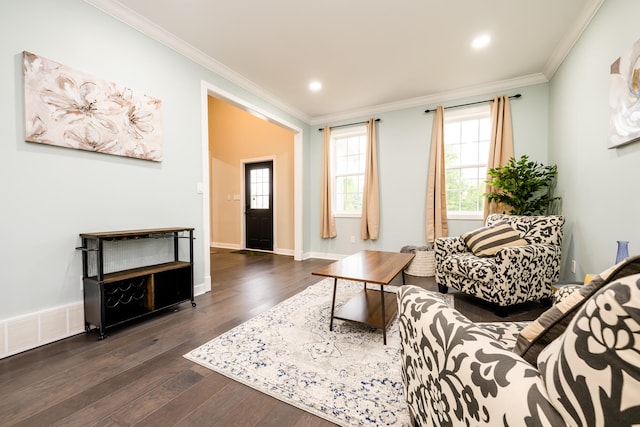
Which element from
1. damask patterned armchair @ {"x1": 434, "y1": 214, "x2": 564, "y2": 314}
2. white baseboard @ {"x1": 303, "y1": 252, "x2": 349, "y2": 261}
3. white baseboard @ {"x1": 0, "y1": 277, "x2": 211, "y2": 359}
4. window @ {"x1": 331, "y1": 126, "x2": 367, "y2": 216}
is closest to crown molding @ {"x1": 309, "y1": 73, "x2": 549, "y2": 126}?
window @ {"x1": 331, "y1": 126, "x2": 367, "y2": 216}

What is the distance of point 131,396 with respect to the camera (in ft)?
4.51

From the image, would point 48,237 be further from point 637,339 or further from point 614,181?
point 614,181

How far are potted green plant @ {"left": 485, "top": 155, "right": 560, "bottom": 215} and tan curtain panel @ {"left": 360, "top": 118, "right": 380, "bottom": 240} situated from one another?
1.64 meters

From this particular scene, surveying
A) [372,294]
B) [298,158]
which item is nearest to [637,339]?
[372,294]

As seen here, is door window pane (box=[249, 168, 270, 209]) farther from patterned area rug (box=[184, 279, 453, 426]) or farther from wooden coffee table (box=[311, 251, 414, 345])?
patterned area rug (box=[184, 279, 453, 426])

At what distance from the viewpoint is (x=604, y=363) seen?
0.40 m

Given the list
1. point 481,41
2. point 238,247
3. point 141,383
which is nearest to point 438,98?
point 481,41

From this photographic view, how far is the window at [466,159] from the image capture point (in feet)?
12.8

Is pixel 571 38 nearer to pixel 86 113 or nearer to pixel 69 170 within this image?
pixel 86 113

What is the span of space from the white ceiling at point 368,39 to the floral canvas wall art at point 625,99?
0.81 meters

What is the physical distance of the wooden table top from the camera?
73.3 inches

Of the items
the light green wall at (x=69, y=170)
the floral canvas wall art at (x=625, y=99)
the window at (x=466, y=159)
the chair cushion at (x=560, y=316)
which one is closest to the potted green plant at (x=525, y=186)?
the window at (x=466, y=159)

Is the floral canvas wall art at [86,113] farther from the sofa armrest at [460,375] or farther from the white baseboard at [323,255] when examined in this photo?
the white baseboard at [323,255]

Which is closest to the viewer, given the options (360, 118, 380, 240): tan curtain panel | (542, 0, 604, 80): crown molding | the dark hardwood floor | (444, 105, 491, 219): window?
the dark hardwood floor
